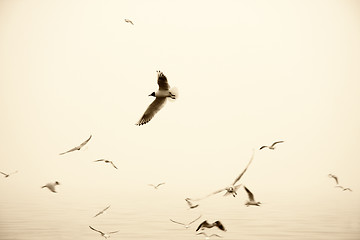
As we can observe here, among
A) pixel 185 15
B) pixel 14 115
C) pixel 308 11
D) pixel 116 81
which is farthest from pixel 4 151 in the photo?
pixel 308 11

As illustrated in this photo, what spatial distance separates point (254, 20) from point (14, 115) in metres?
73.9

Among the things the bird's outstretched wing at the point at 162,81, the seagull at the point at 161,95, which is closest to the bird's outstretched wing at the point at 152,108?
the seagull at the point at 161,95

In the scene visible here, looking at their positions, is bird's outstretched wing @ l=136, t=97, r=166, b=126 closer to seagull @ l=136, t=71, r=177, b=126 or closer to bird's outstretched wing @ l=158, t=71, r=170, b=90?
seagull @ l=136, t=71, r=177, b=126

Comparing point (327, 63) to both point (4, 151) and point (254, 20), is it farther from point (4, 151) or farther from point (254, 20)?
point (4, 151)

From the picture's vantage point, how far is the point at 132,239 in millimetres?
15539

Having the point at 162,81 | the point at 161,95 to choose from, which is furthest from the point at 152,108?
the point at 162,81

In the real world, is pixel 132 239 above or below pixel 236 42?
below

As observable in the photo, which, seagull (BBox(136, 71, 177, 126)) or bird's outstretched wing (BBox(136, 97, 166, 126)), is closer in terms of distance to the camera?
seagull (BBox(136, 71, 177, 126))

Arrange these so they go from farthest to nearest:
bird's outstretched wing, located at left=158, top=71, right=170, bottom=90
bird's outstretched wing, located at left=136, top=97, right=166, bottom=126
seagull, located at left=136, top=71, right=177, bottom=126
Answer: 1. bird's outstretched wing, located at left=136, top=97, right=166, bottom=126
2. seagull, located at left=136, top=71, right=177, bottom=126
3. bird's outstretched wing, located at left=158, top=71, right=170, bottom=90

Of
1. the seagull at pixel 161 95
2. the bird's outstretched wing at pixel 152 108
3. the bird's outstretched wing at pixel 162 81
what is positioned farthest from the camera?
the bird's outstretched wing at pixel 152 108

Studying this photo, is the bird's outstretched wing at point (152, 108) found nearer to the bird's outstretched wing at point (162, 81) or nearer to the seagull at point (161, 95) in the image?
the seagull at point (161, 95)

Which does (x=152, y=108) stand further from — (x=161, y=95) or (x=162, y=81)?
Result: (x=162, y=81)

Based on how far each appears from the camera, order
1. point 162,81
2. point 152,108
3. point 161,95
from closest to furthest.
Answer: point 162,81, point 161,95, point 152,108

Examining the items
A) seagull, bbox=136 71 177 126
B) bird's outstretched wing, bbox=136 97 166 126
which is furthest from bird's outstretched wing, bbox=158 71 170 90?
bird's outstretched wing, bbox=136 97 166 126
